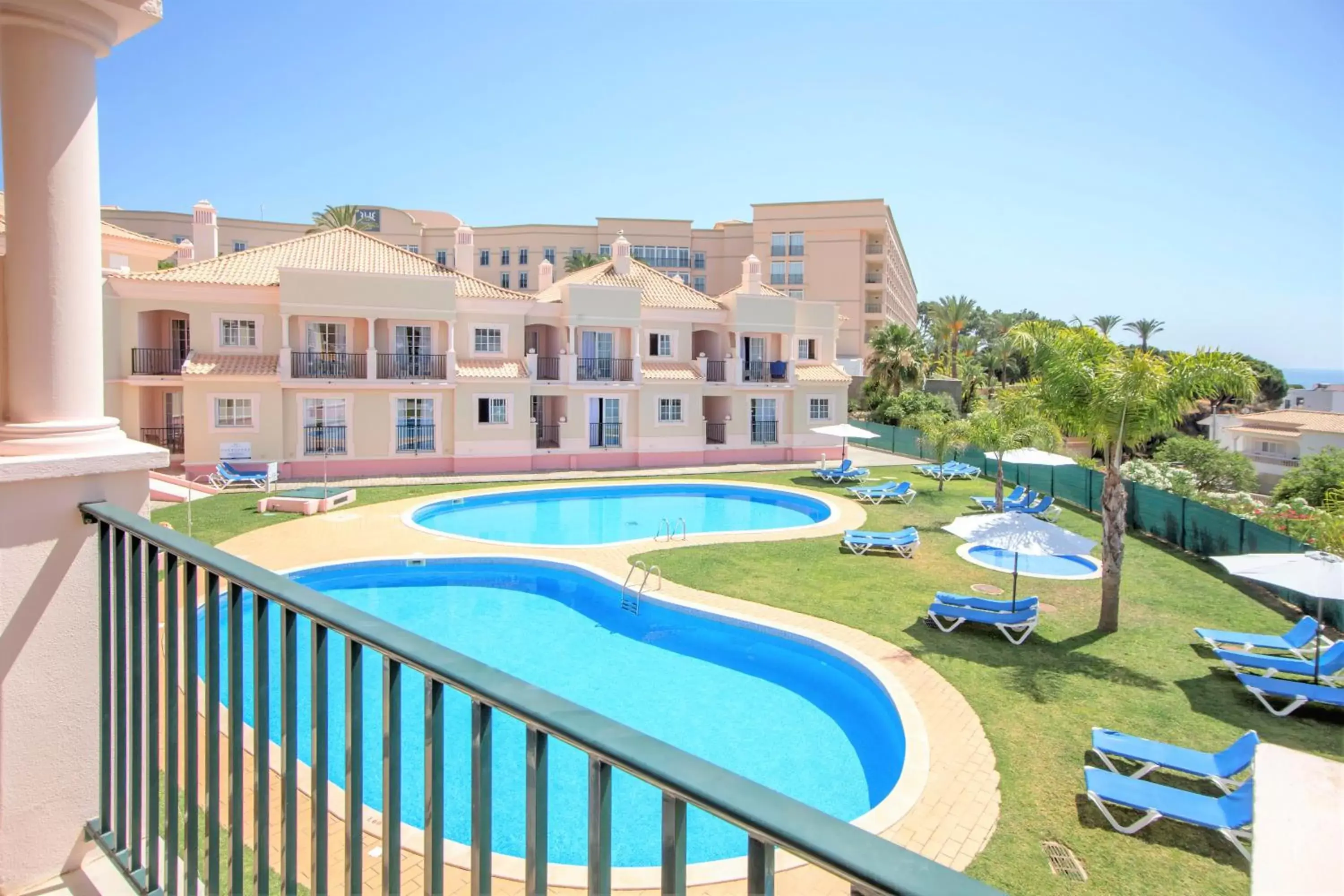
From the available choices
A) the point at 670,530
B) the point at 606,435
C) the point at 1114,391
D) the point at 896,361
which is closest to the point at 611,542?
the point at 670,530

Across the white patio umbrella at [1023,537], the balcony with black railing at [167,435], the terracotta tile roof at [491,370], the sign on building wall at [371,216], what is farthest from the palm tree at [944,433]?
the sign on building wall at [371,216]

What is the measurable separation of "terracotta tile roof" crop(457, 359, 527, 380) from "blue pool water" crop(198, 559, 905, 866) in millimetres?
13996

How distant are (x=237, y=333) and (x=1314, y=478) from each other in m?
38.7

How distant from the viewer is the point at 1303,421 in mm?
45312

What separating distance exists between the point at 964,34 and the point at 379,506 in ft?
64.0

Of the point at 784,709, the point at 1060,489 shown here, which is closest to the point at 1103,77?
the point at 784,709

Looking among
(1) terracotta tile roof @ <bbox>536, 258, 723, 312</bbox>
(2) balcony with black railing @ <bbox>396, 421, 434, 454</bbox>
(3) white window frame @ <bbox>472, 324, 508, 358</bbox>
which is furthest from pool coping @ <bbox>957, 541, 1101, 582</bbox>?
(3) white window frame @ <bbox>472, 324, 508, 358</bbox>

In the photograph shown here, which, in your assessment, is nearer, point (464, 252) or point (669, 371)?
point (669, 371)

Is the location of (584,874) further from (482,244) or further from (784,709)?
(482,244)

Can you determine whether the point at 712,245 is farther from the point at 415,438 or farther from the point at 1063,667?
the point at 1063,667

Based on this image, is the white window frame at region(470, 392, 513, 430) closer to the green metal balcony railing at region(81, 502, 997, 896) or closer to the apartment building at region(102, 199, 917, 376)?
the green metal balcony railing at region(81, 502, 997, 896)

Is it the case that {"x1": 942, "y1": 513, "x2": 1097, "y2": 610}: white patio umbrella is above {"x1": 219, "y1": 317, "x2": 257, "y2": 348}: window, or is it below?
below

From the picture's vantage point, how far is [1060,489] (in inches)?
1049

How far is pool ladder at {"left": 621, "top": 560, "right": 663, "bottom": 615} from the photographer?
14984 millimetres
